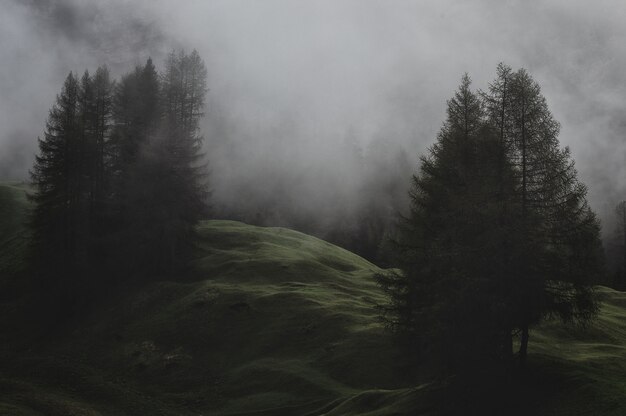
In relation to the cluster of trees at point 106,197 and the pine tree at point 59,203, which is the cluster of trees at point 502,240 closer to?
the cluster of trees at point 106,197

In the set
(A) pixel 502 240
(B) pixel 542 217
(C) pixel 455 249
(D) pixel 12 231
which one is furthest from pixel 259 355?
(D) pixel 12 231

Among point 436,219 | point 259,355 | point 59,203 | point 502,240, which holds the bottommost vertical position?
point 259,355

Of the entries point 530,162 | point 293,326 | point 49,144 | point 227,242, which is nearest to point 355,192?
point 227,242

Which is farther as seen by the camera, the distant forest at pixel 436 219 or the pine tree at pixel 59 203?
the pine tree at pixel 59 203

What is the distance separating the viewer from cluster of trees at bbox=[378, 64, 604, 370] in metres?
24.6

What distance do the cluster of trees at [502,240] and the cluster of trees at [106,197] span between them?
32.7 metres

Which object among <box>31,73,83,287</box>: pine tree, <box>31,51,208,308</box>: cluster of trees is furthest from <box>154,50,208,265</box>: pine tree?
<box>31,73,83,287</box>: pine tree

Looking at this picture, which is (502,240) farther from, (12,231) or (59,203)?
(12,231)

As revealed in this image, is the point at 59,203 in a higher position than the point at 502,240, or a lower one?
higher

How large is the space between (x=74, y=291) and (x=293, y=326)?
90.2 feet

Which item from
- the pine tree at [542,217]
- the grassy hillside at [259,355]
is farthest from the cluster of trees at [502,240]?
the grassy hillside at [259,355]

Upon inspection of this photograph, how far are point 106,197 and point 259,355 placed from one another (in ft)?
113

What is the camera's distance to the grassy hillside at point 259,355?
2628 centimetres

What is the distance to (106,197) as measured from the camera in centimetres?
6544
